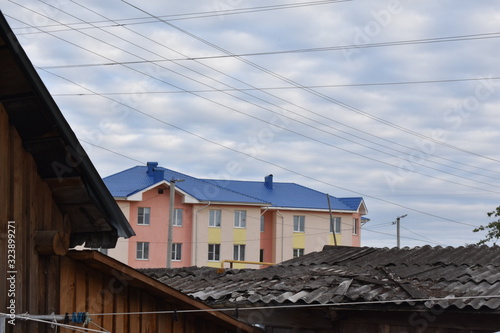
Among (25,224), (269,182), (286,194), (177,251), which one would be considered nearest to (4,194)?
(25,224)

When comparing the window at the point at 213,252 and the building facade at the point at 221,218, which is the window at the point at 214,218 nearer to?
the building facade at the point at 221,218

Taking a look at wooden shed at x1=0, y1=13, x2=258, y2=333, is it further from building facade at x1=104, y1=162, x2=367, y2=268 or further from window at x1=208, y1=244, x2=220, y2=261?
window at x1=208, y1=244, x2=220, y2=261

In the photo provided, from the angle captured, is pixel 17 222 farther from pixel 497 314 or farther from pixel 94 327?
pixel 497 314

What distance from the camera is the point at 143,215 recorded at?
5994cm

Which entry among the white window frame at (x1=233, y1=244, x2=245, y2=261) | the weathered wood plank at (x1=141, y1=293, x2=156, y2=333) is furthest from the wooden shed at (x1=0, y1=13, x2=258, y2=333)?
the white window frame at (x1=233, y1=244, x2=245, y2=261)

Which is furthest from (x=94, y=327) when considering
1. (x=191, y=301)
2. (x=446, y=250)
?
(x=446, y=250)

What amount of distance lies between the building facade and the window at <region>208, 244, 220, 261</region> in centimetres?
8

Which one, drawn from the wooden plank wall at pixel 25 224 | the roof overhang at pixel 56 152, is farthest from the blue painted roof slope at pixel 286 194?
the wooden plank wall at pixel 25 224

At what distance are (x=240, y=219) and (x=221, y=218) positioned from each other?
176 cm

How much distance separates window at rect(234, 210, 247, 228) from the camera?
64438mm

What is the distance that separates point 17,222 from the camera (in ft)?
27.3

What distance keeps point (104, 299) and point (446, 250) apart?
279 inches

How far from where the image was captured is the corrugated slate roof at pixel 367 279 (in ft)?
34.7

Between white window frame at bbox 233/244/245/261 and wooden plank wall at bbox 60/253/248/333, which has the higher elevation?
white window frame at bbox 233/244/245/261
